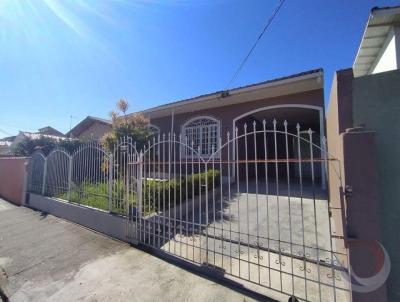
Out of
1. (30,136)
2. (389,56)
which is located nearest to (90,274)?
(389,56)

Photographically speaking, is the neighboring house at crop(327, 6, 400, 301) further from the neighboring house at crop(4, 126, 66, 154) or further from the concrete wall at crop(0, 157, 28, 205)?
the neighboring house at crop(4, 126, 66, 154)

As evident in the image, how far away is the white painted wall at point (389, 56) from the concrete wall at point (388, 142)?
2.76 m

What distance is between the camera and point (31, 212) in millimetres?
7918

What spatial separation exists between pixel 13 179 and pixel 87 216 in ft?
23.9

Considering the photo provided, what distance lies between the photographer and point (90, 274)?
3576mm

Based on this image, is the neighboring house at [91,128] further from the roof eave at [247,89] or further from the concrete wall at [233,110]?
the roof eave at [247,89]

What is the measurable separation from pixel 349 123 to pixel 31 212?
9.64 m

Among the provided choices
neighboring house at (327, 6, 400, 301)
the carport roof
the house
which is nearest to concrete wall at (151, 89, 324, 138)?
the house

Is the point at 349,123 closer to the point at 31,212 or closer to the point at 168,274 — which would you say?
the point at 168,274

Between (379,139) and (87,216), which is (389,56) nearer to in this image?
(379,139)

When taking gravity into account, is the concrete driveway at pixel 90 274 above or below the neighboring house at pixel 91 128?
below

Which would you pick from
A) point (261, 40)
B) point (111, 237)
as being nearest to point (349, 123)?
point (111, 237)

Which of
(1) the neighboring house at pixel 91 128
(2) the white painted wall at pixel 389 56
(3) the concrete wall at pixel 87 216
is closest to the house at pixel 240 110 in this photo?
(2) the white painted wall at pixel 389 56

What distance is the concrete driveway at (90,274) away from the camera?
302 centimetres
